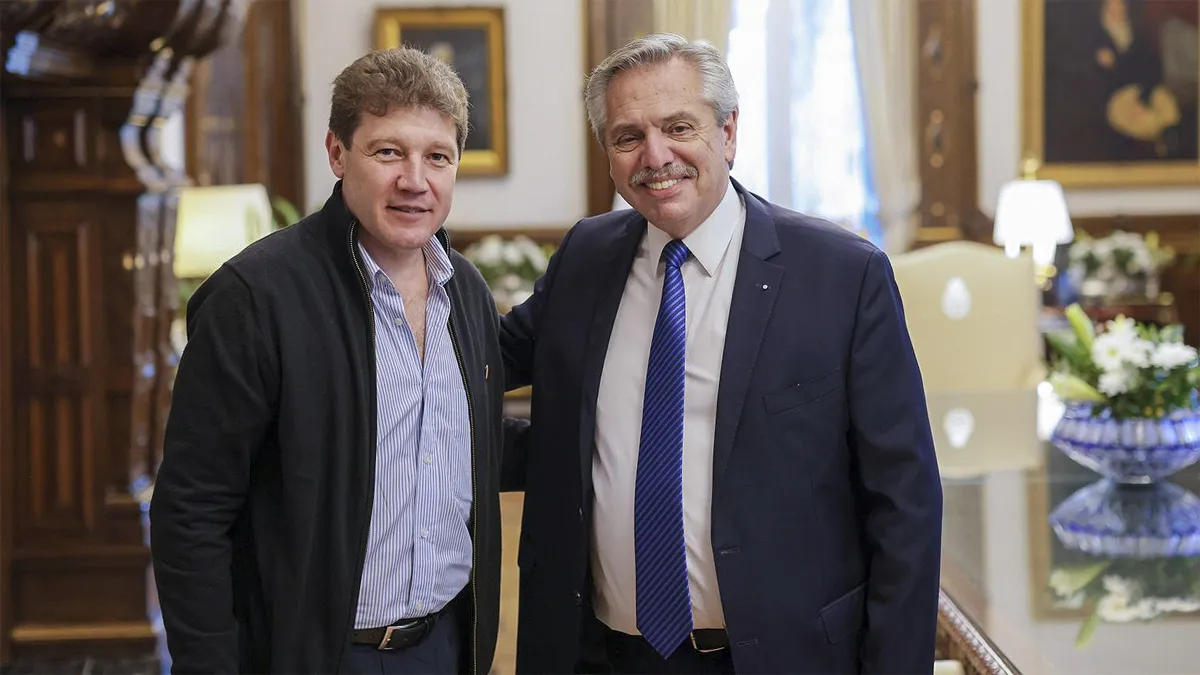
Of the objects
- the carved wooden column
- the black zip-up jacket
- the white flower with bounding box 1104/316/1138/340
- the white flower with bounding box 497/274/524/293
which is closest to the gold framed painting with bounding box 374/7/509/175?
the white flower with bounding box 497/274/524/293

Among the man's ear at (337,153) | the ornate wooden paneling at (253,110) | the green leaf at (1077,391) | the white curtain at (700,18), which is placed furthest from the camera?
the white curtain at (700,18)

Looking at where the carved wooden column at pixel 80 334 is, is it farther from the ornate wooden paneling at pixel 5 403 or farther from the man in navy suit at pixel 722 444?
the man in navy suit at pixel 722 444

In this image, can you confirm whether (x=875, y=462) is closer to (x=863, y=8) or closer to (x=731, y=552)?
(x=731, y=552)

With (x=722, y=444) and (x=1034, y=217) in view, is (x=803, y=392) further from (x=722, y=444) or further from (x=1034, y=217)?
(x=1034, y=217)

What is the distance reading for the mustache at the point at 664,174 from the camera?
1991 mm

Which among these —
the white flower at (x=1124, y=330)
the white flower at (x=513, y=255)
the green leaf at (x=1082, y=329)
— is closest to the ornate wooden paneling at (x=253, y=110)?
the white flower at (x=513, y=255)

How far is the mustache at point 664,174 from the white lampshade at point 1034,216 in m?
6.37

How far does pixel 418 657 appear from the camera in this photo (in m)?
1.91

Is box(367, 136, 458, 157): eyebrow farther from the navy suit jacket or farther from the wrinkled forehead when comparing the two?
the navy suit jacket

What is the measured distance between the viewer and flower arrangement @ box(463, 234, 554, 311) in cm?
714

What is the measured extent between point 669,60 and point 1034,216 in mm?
6402

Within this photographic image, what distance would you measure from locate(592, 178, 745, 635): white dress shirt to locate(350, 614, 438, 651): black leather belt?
0.96 feet

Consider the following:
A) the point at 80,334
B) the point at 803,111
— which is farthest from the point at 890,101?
the point at 80,334

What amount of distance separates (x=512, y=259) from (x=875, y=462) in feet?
18.3
